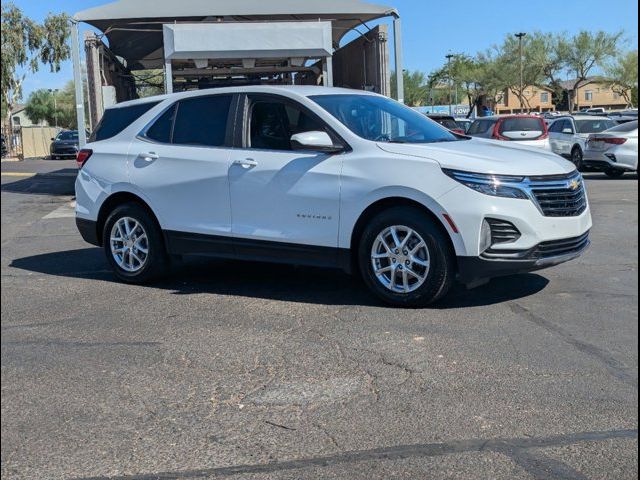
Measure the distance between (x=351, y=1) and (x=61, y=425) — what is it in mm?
13734

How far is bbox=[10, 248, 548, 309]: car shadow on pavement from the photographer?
6168 mm

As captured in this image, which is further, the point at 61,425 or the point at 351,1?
the point at 351,1

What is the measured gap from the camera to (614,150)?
17.7 meters

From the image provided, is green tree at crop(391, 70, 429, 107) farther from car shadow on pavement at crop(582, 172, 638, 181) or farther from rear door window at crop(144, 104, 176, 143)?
rear door window at crop(144, 104, 176, 143)

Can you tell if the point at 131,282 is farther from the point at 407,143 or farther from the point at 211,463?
the point at 211,463

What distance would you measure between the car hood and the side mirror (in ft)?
1.33

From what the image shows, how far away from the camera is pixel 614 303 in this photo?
581cm

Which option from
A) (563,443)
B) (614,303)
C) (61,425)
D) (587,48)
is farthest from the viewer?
(587,48)

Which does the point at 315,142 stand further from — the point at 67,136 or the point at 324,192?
the point at 67,136

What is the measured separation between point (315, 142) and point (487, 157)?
1.36m

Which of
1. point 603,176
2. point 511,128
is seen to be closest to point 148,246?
point 511,128

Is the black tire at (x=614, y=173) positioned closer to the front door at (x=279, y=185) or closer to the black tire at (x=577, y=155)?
the black tire at (x=577, y=155)

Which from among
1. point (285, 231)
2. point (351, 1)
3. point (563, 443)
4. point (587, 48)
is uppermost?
point (587, 48)

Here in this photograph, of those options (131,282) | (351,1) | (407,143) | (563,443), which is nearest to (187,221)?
(131,282)
